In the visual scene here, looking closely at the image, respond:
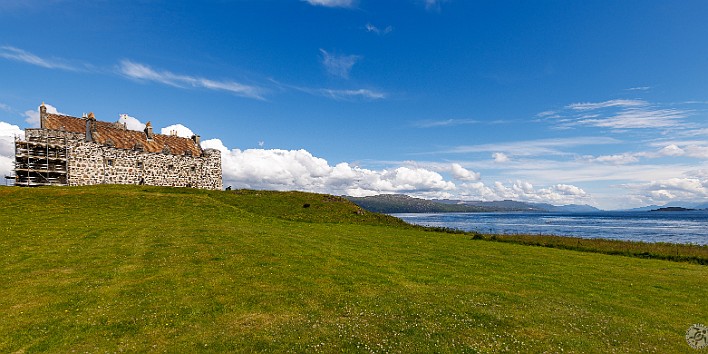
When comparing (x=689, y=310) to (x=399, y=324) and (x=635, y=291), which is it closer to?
(x=635, y=291)

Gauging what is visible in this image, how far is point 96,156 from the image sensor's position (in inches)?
3044

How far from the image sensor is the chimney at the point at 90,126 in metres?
78.8

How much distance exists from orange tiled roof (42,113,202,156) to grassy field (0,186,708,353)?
52.1 metres

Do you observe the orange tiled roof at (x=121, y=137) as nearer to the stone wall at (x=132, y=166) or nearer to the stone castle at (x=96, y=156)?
the stone castle at (x=96, y=156)

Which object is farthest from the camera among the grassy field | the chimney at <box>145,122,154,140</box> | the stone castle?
the chimney at <box>145,122,154,140</box>

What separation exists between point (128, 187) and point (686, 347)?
79.9 metres

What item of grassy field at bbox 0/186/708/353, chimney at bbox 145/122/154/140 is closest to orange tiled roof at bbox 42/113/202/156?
chimney at bbox 145/122/154/140

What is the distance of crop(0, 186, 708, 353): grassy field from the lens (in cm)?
1295

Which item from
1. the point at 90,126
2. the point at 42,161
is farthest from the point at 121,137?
the point at 42,161

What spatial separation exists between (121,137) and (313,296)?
Result: 284 feet

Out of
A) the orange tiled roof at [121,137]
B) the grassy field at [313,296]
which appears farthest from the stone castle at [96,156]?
the grassy field at [313,296]

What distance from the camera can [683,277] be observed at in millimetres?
26922

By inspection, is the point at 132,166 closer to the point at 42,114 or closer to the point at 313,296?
the point at 42,114

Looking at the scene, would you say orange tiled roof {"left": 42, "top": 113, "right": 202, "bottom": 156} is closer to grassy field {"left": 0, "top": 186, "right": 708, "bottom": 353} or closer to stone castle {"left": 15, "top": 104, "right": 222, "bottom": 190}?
stone castle {"left": 15, "top": 104, "right": 222, "bottom": 190}
